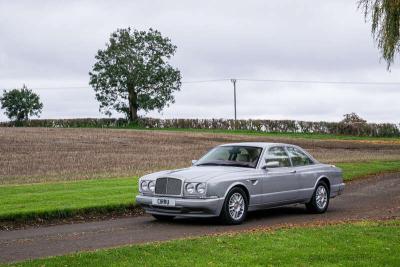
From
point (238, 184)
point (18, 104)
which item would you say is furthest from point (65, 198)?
point (18, 104)

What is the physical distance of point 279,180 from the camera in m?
15.5

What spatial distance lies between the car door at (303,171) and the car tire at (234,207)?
2135mm

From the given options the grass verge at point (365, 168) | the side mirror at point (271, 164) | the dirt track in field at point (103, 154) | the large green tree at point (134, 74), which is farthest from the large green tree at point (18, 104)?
the side mirror at point (271, 164)

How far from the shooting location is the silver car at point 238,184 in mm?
13961

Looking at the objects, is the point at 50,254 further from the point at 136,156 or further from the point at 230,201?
the point at 136,156

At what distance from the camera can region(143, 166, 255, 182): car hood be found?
1404cm

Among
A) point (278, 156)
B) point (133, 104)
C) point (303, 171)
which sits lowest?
point (303, 171)

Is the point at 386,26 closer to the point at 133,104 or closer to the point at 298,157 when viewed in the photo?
the point at 298,157

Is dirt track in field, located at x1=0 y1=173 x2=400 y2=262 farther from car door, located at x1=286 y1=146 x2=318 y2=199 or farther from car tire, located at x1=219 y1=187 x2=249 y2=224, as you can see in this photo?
car door, located at x1=286 y1=146 x2=318 y2=199

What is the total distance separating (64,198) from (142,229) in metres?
5.07

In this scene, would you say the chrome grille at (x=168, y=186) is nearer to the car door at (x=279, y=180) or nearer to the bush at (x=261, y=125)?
the car door at (x=279, y=180)

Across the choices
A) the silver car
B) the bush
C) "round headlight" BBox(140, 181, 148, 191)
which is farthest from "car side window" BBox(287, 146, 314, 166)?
the bush

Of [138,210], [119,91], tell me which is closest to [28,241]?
[138,210]

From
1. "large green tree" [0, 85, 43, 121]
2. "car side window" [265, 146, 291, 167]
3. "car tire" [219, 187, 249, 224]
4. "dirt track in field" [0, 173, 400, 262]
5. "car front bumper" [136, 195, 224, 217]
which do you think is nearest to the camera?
"dirt track in field" [0, 173, 400, 262]
